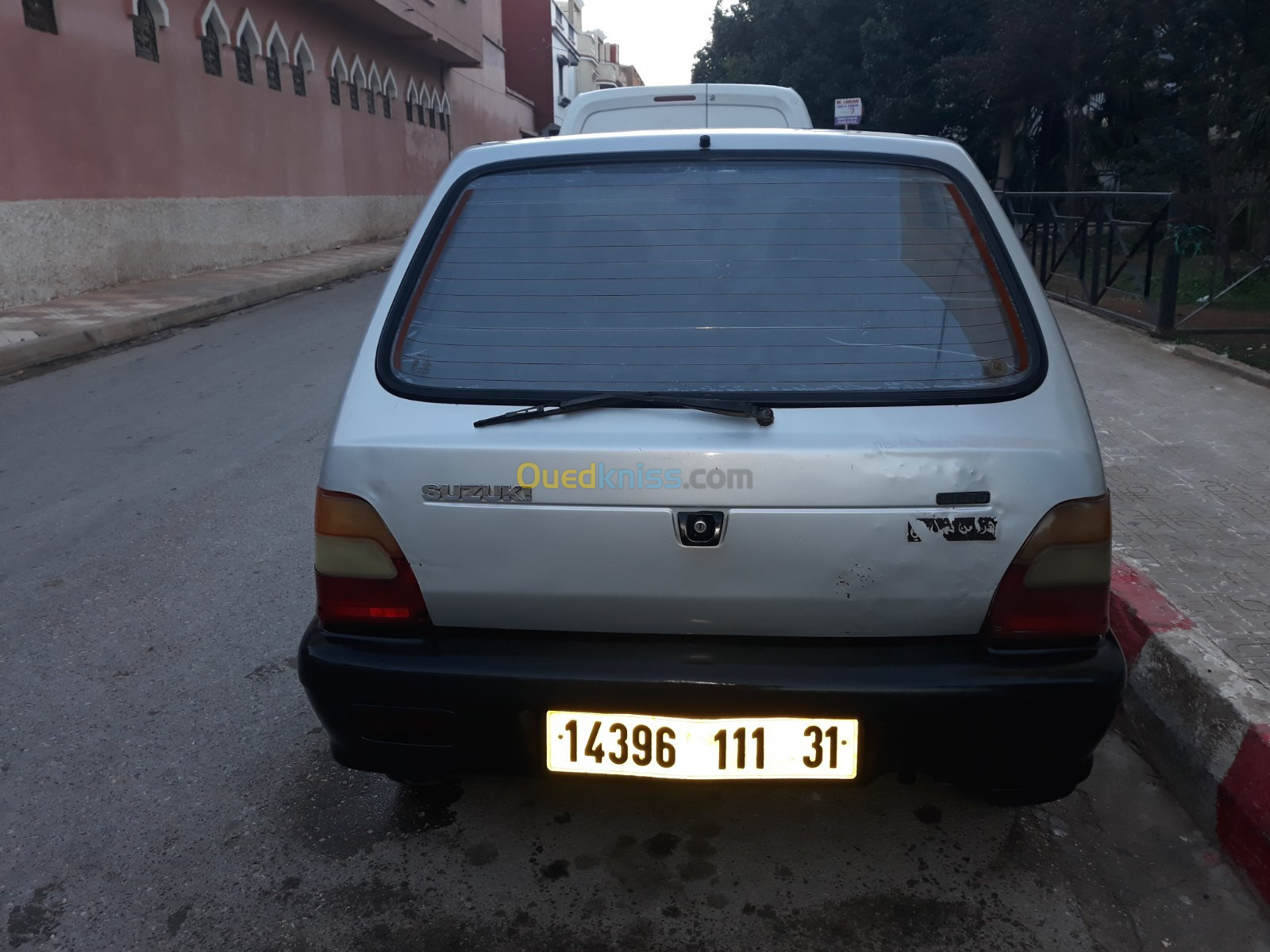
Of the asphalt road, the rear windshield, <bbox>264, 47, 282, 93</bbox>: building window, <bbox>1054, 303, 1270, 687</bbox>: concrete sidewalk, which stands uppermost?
<bbox>264, 47, 282, 93</bbox>: building window

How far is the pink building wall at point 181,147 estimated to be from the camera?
37.4 ft

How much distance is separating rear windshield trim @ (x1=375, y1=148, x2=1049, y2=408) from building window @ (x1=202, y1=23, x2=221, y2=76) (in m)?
15.0

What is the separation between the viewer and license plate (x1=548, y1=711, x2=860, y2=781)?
83.0 inches

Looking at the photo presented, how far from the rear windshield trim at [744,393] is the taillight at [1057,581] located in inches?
10.8

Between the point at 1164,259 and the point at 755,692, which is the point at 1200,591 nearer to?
the point at 755,692

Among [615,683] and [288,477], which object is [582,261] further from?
[288,477]

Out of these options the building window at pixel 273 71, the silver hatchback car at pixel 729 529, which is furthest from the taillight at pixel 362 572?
the building window at pixel 273 71

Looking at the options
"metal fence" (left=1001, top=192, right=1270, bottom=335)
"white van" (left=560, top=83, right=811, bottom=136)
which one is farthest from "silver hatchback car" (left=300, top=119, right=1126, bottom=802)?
"metal fence" (left=1001, top=192, right=1270, bottom=335)

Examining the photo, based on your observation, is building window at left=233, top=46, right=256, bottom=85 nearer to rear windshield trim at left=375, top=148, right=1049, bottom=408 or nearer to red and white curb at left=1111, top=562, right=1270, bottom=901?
rear windshield trim at left=375, top=148, right=1049, bottom=408

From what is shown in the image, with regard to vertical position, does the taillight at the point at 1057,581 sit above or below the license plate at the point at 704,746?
above

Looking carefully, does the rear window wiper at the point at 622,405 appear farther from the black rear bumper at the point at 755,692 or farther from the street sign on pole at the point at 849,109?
the street sign on pole at the point at 849,109

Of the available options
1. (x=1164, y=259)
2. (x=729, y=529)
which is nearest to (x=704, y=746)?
(x=729, y=529)

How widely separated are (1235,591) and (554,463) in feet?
9.19

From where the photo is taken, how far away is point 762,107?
597 cm
